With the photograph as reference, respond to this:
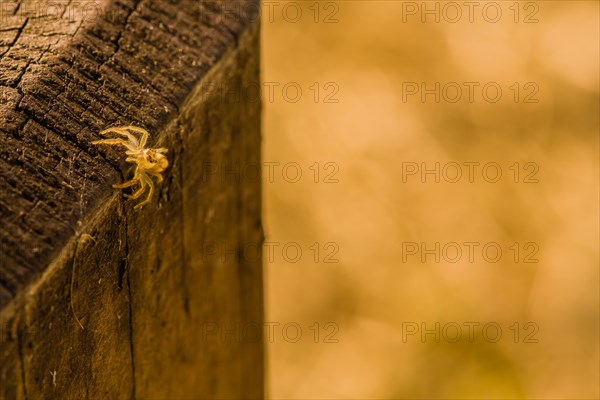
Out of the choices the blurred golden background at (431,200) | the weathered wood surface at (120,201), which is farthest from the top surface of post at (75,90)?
the blurred golden background at (431,200)

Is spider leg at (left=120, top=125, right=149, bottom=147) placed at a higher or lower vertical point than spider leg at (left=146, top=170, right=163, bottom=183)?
higher

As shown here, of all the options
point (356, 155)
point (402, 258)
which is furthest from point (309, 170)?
point (402, 258)

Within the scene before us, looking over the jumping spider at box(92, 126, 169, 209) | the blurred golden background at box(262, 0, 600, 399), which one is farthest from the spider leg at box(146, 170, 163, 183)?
the blurred golden background at box(262, 0, 600, 399)

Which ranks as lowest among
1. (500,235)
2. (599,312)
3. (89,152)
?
(599,312)

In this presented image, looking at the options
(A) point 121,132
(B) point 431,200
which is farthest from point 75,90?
(B) point 431,200

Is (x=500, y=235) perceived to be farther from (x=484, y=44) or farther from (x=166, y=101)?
(x=166, y=101)

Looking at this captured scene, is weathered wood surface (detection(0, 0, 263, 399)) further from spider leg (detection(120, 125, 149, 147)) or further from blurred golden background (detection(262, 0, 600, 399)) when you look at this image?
blurred golden background (detection(262, 0, 600, 399))

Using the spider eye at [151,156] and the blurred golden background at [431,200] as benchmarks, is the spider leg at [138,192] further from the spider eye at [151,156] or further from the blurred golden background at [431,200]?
the blurred golden background at [431,200]
